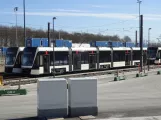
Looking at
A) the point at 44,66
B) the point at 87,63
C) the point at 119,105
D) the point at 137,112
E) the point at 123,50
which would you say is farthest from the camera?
the point at 123,50

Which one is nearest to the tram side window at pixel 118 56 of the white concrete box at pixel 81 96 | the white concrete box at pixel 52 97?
the white concrete box at pixel 81 96

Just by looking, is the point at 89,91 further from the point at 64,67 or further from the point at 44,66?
the point at 64,67

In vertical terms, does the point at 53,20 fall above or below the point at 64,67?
above

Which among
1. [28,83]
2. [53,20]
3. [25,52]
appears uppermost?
[53,20]

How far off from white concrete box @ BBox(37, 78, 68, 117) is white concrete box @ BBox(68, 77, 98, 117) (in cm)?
26

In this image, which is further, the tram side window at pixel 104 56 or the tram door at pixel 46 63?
the tram side window at pixel 104 56

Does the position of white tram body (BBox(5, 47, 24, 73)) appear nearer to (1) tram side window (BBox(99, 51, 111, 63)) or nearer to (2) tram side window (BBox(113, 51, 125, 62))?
(1) tram side window (BBox(99, 51, 111, 63))

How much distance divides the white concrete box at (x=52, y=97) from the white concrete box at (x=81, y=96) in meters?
0.26

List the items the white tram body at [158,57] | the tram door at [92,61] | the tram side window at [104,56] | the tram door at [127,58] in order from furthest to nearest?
1. the white tram body at [158,57]
2. the tram door at [127,58]
3. the tram side window at [104,56]
4. the tram door at [92,61]

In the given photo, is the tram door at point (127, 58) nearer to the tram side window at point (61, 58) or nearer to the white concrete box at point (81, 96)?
the tram side window at point (61, 58)

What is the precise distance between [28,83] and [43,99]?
1765 cm

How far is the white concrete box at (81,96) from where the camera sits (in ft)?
42.7

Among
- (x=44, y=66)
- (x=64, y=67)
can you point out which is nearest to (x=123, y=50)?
(x=64, y=67)

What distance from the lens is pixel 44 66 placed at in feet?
119
